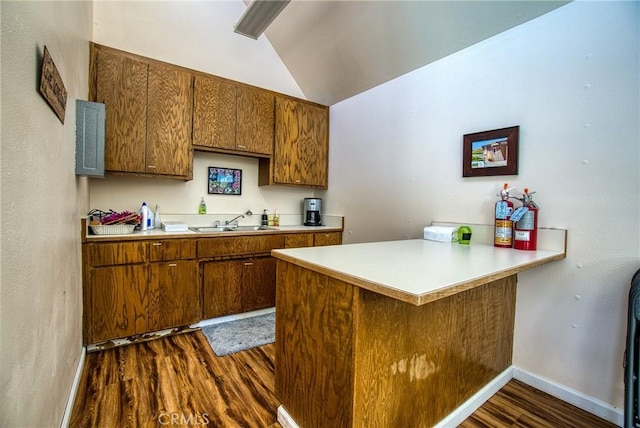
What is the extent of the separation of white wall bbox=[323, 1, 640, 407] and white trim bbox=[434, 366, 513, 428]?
0.55 feet

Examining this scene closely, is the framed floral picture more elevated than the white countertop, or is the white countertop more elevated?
the framed floral picture

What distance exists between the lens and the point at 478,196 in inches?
81.3

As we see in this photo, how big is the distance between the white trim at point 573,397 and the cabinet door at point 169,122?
312 cm

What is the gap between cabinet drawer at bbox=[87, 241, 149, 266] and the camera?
2041 mm

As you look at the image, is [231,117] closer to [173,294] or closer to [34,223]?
[173,294]

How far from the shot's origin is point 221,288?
2598 millimetres

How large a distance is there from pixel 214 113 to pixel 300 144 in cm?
103

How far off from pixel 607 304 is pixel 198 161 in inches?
136

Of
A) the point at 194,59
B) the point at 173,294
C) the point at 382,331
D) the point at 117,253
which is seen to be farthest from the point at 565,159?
the point at 194,59

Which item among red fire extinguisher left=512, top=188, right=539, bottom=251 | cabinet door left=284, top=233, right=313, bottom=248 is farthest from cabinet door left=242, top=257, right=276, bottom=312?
red fire extinguisher left=512, top=188, right=539, bottom=251

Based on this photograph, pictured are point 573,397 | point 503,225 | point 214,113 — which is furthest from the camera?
point 214,113

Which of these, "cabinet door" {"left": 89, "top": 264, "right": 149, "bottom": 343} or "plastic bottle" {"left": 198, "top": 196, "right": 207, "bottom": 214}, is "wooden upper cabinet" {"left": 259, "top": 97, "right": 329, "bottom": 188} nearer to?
"plastic bottle" {"left": 198, "top": 196, "right": 207, "bottom": 214}

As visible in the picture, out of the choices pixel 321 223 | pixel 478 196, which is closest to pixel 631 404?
pixel 478 196

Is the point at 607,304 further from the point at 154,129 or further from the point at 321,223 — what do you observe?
the point at 154,129
